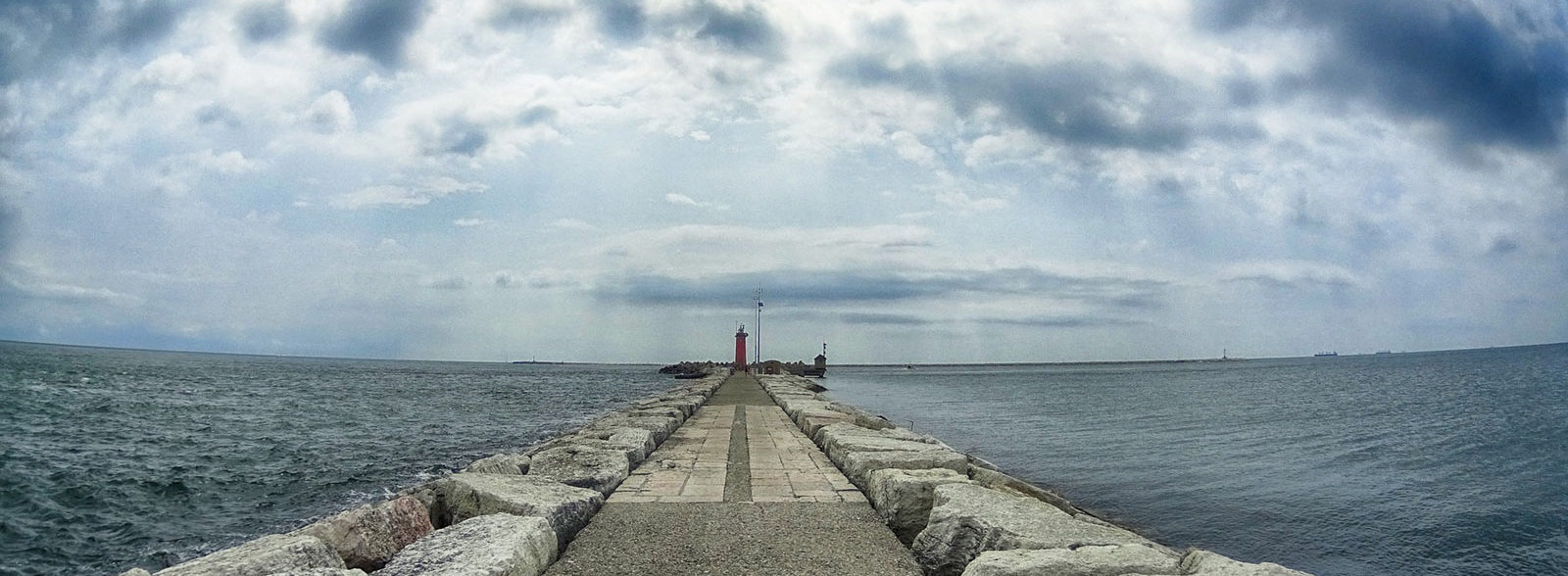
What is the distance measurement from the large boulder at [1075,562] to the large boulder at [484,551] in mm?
2053

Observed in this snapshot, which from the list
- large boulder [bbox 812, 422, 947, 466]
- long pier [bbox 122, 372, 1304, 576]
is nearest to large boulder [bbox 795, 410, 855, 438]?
large boulder [bbox 812, 422, 947, 466]

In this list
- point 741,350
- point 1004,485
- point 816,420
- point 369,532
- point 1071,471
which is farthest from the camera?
point 741,350

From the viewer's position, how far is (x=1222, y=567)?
3.45 metres

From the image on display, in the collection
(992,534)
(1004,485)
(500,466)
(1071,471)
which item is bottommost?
(1071,471)

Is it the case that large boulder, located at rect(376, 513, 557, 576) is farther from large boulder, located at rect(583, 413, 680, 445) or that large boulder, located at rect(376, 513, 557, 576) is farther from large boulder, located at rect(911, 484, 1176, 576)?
large boulder, located at rect(583, 413, 680, 445)

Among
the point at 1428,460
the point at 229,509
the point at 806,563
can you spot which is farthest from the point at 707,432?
the point at 1428,460

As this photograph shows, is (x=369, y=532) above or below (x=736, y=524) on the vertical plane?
above

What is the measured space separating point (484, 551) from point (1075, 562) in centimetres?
263

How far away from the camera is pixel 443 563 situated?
3543 millimetres

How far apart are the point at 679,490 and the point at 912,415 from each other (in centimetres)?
2306

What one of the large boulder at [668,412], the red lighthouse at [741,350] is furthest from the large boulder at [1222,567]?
the red lighthouse at [741,350]

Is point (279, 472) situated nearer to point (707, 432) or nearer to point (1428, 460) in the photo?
point (707, 432)

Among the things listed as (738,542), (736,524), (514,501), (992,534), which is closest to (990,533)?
(992,534)

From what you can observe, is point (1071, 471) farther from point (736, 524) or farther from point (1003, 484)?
point (736, 524)
